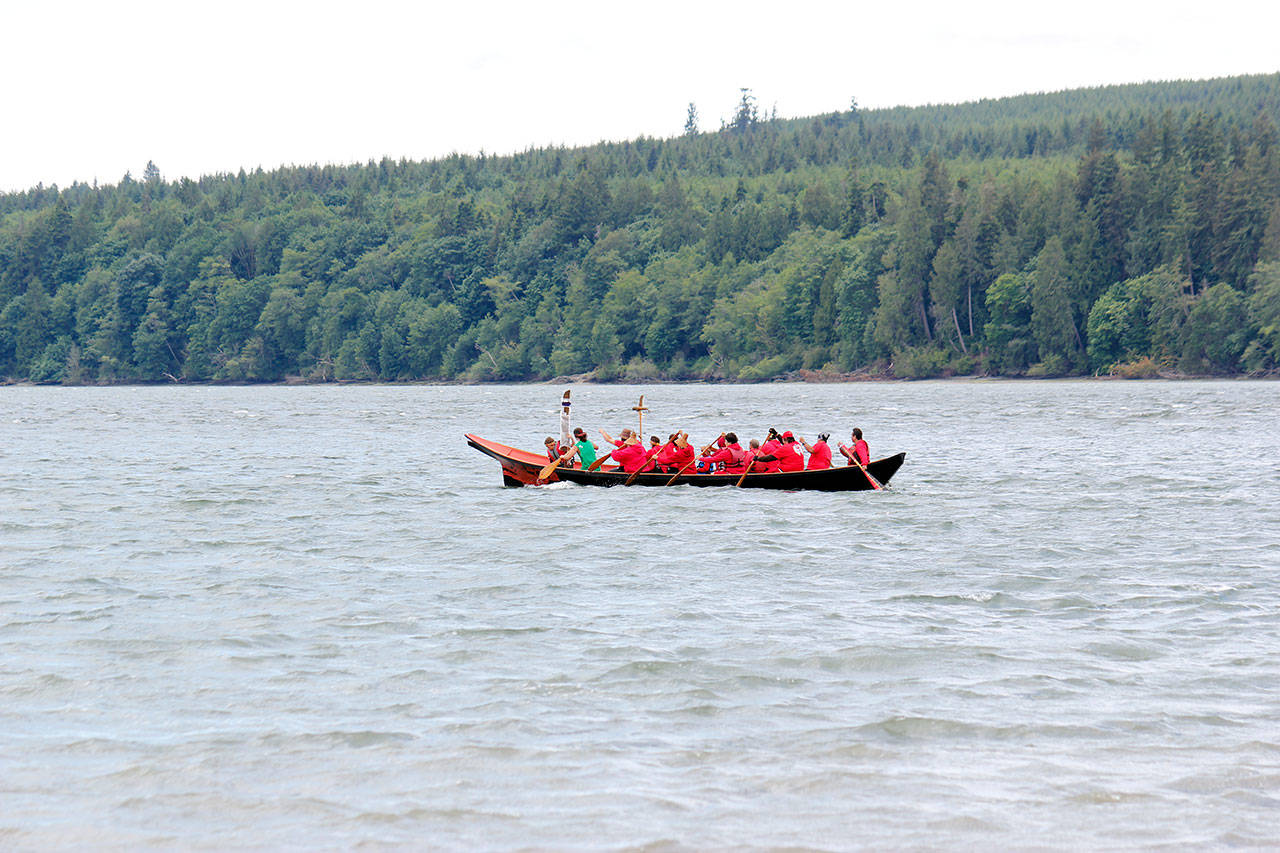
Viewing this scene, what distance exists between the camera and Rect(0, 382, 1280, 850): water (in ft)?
30.2

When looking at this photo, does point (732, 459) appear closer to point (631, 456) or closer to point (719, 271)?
point (631, 456)

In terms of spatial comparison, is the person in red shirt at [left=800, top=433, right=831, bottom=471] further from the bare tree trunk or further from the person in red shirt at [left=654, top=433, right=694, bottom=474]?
the bare tree trunk

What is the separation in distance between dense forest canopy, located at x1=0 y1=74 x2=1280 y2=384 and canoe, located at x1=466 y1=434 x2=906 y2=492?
78.5m

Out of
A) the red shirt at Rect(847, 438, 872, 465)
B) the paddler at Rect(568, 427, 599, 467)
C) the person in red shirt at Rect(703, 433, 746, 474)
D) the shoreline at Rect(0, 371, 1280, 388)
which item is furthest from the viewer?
the shoreline at Rect(0, 371, 1280, 388)

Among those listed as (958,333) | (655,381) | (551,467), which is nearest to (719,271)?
(655,381)

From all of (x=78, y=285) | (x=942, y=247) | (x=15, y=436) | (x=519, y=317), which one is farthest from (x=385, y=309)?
(x=15, y=436)

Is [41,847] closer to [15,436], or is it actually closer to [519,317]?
[15,436]

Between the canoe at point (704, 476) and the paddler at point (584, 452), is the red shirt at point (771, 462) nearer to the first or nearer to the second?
the canoe at point (704, 476)

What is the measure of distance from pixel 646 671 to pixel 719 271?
132 m

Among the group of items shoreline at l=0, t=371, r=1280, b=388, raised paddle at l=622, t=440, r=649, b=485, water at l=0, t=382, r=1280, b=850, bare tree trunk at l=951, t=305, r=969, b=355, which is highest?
bare tree trunk at l=951, t=305, r=969, b=355

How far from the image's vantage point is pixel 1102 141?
12156 cm

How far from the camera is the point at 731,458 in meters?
30.0

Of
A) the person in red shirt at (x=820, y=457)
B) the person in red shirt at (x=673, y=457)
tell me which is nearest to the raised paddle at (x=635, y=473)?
the person in red shirt at (x=673, y=457)

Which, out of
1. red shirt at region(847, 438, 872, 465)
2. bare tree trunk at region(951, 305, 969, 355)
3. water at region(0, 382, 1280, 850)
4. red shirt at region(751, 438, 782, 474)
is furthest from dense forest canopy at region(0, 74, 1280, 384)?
water at region(0, 382, 1280, 850)
